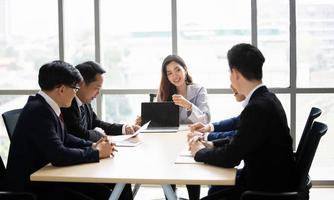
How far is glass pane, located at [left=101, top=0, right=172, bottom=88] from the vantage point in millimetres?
4602

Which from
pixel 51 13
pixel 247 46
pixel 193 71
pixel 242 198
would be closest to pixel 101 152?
pixel 242 198

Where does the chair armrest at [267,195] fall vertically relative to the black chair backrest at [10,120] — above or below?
below

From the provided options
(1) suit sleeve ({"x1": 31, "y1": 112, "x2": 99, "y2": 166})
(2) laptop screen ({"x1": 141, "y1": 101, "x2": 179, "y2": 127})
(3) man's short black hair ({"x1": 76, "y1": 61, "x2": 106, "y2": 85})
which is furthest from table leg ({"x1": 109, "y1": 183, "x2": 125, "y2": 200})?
(2) laptop screen ({"x1": 141, "y1": 101, "x2": 179, "y2": 127})

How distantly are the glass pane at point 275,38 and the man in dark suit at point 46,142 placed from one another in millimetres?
2444

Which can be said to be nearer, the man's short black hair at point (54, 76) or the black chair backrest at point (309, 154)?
the black chair backrest at point (309, 154)

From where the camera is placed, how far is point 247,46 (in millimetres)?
2270

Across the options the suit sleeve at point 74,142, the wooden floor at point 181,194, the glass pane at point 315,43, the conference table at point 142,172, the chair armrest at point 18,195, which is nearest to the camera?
the conference table at point 142,172

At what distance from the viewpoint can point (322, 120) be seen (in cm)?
442

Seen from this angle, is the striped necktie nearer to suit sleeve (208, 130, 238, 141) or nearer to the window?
suit sleeve (208, 130, 238, 141)

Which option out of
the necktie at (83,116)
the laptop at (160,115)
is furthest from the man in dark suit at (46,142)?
the laptop at (160,115)

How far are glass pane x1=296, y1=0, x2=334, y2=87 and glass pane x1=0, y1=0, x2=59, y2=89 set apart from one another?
2432 mm

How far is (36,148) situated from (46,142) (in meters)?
0.13

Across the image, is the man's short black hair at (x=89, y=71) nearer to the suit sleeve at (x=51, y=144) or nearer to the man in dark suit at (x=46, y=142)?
the man in dark suit at (x=46, y=142)

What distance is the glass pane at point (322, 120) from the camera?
4.39m
